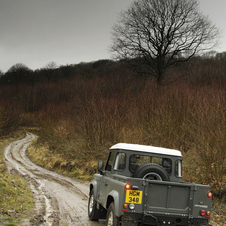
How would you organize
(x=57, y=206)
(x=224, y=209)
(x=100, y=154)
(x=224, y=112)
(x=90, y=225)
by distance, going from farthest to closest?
(x=100, y=154) → (x=224, y=112) → (x=57, y=206) → (x=224, y=209) → (x=90, y=225)

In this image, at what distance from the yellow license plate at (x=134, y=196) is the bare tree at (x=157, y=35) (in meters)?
18.6

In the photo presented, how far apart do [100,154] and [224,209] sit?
10.9m

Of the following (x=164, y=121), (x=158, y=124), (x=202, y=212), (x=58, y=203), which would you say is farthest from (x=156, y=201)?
(x=164, y=121)

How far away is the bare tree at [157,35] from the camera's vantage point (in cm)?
2211

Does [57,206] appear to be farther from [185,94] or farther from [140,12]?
[140,12]

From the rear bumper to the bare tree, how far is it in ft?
60.2

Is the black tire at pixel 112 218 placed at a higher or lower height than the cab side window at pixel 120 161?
lower

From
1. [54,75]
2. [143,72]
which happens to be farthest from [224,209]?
[54,75]

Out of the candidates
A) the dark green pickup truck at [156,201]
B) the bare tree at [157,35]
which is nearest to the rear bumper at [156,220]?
the dark green pickup truck at [156,201]

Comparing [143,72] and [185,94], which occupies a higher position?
[143,72]

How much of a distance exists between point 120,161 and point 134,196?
1474 mm

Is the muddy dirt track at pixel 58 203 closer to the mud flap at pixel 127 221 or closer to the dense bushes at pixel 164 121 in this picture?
the mud flap at pixel 127 221

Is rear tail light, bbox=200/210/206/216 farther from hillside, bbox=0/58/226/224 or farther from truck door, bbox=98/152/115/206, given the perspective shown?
hillside, bbox=0/58/226/224

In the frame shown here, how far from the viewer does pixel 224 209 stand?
8375mm
